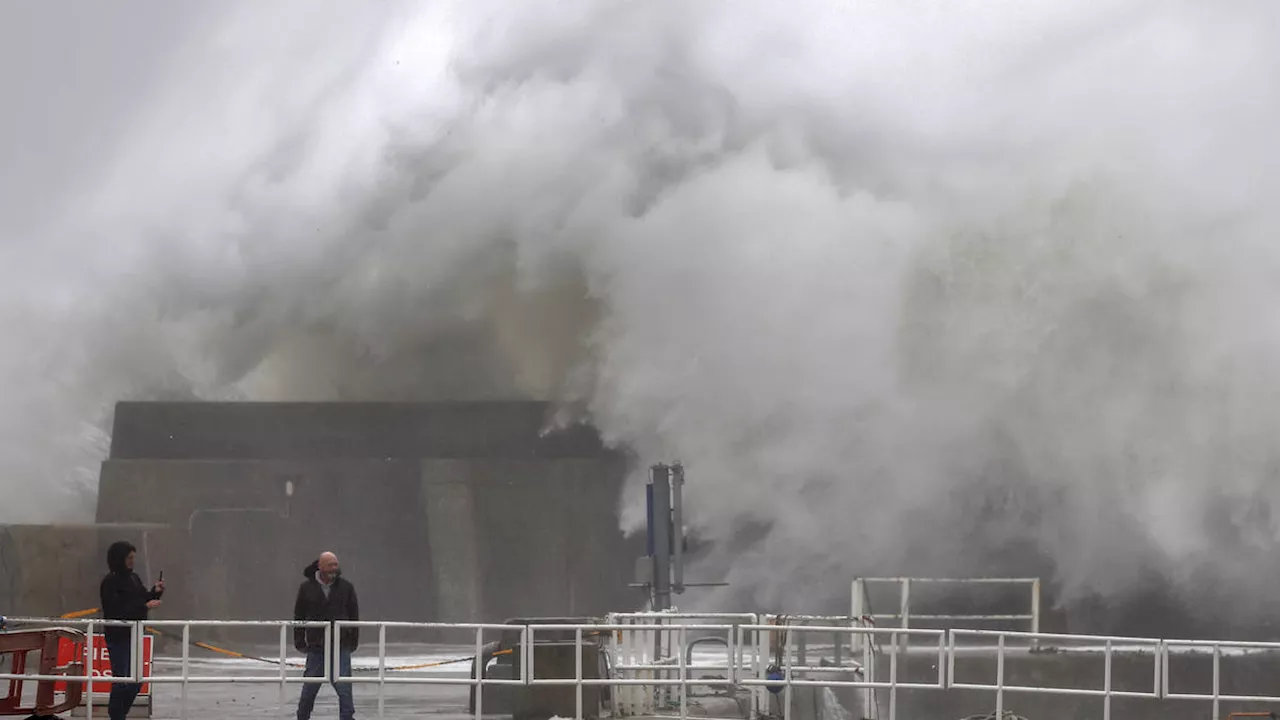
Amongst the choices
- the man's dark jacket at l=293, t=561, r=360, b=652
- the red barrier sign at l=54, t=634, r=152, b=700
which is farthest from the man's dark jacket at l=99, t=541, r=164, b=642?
the man's dark jacket at l=293, t=561, r=360, b=652

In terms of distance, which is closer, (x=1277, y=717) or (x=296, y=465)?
(x=1277, y=717)

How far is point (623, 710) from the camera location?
1183 cm

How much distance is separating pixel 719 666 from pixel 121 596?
6023 millimetres

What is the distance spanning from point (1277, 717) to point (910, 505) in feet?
31.7

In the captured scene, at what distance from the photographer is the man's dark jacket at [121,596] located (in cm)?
998

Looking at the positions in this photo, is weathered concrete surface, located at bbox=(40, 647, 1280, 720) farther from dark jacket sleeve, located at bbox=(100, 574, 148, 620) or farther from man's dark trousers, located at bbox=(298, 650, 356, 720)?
dark jacket sleeve, located at bbox=(100, 574, 148, 620)

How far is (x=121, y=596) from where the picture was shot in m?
10.1

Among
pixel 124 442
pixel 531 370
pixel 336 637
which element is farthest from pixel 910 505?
pixel 336 637

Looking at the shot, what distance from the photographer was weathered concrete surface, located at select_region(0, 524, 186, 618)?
63.0 feet

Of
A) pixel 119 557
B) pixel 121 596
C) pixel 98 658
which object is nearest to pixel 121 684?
pixel 121 596

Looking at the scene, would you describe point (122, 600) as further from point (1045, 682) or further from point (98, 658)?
point (1045, 682)

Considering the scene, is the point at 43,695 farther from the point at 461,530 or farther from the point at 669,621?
the point at 461,530

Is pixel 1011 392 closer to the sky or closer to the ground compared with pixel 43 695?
closer to the sky

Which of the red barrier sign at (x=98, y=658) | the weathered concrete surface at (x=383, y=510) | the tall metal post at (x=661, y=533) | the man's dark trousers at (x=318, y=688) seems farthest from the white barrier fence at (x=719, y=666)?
the weathered concrete surface at (x=383, y=510)
